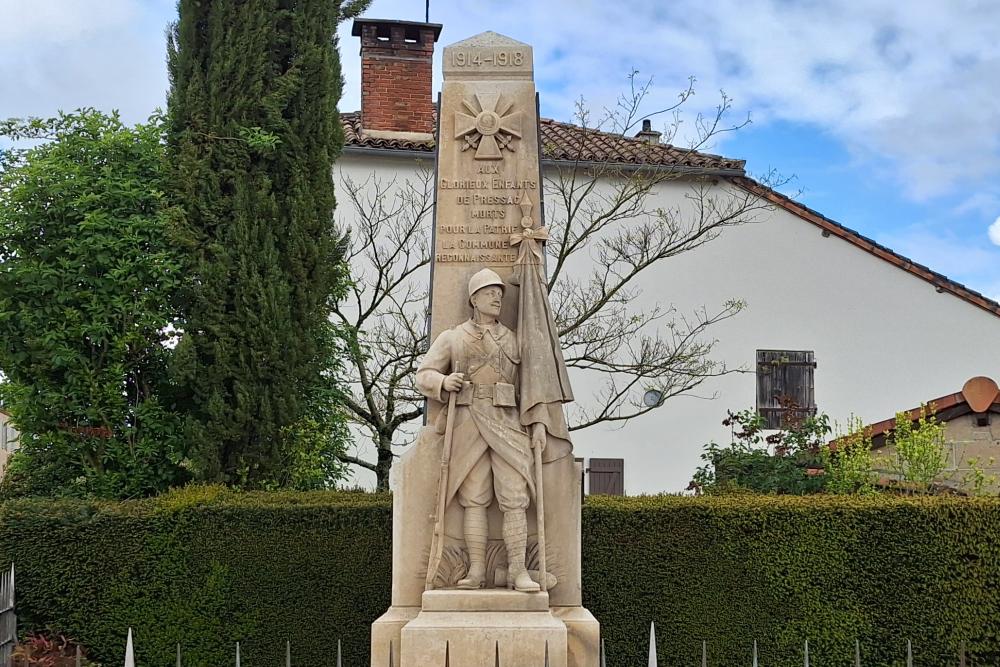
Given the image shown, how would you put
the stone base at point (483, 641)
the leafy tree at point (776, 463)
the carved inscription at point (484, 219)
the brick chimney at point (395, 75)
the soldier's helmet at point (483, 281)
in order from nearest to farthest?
the stone base at point (483, 641), the soldier's helmet at point (483, 281), the carved inscription at point (484, 219), the leafy tree at point (776, 463), the brick chimney at point (395, 75)

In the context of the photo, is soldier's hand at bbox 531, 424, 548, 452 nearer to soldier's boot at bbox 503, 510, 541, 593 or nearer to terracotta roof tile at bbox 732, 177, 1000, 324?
soldier's boot at bbox 503, 510, 541, 593

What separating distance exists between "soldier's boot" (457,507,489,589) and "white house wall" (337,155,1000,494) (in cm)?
1106

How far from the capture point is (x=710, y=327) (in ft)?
57.9

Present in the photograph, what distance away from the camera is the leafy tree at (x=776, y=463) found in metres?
12.3

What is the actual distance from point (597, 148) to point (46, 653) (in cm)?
1064

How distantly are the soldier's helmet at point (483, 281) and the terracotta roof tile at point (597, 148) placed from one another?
8.34 meters

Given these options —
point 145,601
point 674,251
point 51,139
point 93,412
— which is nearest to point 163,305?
point 93,412

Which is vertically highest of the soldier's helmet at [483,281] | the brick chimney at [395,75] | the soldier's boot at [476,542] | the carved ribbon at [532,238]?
the brick chimney at [395,75]

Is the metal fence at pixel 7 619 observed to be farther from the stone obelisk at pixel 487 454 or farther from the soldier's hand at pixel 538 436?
the soldier's hand at pixel 538 436

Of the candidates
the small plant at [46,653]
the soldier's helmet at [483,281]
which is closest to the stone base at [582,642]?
the soldier's helmet at [483,281]

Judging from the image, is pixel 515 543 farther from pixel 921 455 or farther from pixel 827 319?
pixel 827 319

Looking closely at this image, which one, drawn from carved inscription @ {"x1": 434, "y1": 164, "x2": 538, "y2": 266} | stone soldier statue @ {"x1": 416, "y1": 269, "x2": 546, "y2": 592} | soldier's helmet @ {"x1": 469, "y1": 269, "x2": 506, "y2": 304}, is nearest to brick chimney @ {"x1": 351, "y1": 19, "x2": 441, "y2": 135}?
carved inscription @ {"x1": 434, "y1": 164, "x2": 538, "y2": 266}

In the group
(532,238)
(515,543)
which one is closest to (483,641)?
(515,543)

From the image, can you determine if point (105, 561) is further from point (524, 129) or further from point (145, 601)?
point (524, 129)
